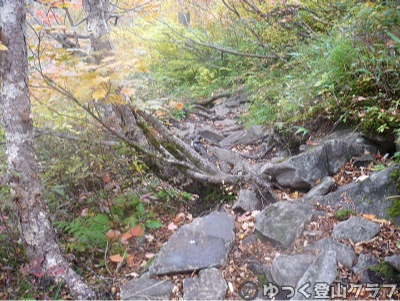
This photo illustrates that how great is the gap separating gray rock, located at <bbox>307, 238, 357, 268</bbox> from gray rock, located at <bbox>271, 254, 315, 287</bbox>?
0.46 ft

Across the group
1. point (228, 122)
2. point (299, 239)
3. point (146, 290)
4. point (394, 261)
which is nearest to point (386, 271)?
point (394, 261)

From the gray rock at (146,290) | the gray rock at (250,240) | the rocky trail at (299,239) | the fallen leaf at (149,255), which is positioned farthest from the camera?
the fallen leaf at (149,255)

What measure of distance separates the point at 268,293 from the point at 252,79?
689 cm

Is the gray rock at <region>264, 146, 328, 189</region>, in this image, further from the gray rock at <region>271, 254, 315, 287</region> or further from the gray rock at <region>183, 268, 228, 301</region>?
the gray rock at <region>183, 268, 228, 301</region>

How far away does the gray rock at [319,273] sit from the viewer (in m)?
2.39

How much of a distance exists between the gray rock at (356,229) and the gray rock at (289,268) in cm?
41

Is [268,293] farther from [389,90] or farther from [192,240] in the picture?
[389,90]

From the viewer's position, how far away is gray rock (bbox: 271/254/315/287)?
8.45ft

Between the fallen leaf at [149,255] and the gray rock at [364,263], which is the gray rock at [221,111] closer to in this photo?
the fallen leaf at [149,255]

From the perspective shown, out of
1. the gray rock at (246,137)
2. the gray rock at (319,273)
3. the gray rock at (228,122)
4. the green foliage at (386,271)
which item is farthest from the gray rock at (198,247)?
the gray rock at (228,122)

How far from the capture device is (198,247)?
316cm

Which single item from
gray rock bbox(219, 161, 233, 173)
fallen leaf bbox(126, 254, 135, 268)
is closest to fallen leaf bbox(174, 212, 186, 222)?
fallen leaf bbox(126, 254, 135, 268)

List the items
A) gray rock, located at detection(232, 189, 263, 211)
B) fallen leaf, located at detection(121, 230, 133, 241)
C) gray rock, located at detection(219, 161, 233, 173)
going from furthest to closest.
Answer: gray rock, located at detection(219, 161, 233, 173), gray rock, located at detection(232, 189, 263, 211), fallen leaf, located at detection(121, 230, 133, 241)

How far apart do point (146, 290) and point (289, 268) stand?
4.27ft
